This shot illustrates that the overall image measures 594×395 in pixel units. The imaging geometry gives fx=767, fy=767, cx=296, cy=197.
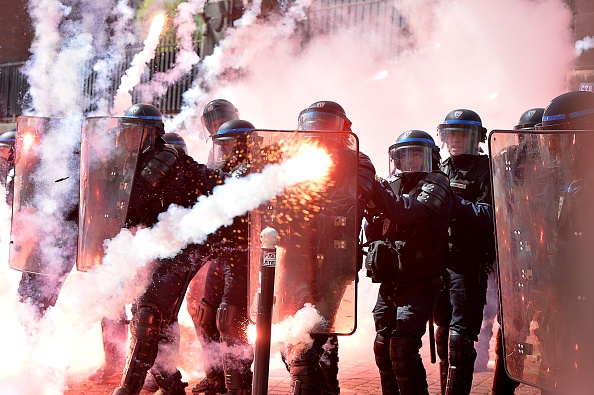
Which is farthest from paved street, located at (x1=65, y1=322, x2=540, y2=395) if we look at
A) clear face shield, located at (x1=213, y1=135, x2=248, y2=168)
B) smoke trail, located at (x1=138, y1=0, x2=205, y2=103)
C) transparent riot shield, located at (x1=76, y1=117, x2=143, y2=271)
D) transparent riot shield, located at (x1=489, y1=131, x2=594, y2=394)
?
smoke trail, located at (x1=138, y1=0, x2=205, y2=103)

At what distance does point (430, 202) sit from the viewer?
4.42m

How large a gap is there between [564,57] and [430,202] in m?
6.24

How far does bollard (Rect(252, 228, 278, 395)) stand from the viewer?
3561 millimetres

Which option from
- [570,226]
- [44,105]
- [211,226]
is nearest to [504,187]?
[570,226]

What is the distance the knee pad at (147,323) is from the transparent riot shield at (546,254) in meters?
2.28

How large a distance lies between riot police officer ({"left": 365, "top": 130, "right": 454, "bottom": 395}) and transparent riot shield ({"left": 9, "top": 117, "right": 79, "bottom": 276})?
2491 millimetres

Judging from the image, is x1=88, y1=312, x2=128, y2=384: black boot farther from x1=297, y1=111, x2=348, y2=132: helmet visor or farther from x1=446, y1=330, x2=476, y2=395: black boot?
x1=446, y1=330, x2=476, y2=395: black boot

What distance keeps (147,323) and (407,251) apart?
1600 mm

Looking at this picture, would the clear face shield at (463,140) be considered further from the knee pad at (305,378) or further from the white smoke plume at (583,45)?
the white smoke plume at (583,45)

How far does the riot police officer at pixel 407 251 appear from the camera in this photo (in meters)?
4.36

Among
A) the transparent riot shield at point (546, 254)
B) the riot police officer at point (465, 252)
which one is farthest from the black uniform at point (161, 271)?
the transparent riot shield at point (546, 254)

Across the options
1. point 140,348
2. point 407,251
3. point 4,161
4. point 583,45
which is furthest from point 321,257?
point 583,45

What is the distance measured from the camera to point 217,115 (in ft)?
20.1

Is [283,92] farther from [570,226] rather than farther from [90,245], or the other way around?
[570,226]
